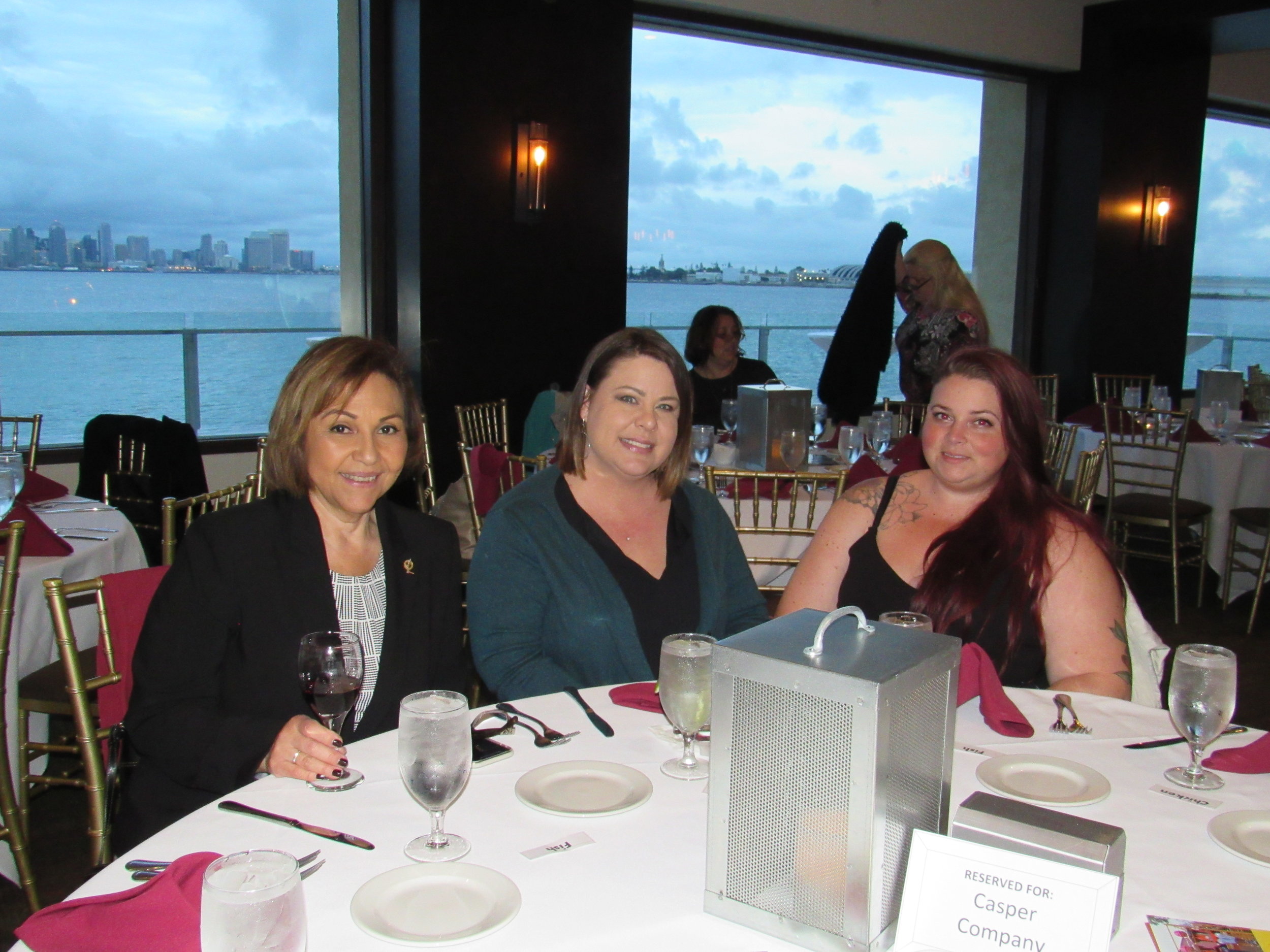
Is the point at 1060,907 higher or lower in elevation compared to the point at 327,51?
lower

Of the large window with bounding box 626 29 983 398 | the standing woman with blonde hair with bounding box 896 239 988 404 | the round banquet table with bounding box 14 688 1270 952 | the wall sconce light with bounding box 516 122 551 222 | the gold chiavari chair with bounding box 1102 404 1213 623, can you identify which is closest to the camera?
the round banquet table with bounding box 14 688 1270 952

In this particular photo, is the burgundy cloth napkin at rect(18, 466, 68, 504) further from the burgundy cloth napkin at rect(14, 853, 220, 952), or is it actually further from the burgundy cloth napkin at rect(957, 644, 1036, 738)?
the burgundy cloth napkin at rect(957, 644, 1036, 738)

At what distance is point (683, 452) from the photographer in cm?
221

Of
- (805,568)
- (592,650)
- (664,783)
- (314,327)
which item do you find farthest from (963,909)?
(314,327)

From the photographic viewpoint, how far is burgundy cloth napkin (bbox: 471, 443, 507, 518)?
372cm

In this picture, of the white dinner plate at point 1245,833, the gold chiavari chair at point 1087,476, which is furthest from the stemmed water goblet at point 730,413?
the white dinner plate at point 1245,833

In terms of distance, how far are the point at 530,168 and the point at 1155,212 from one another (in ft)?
16.9

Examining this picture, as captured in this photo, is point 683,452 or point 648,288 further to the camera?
point 648,288

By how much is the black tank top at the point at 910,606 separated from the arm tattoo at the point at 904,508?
0.4 inches

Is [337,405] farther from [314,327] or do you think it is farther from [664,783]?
[314,327]

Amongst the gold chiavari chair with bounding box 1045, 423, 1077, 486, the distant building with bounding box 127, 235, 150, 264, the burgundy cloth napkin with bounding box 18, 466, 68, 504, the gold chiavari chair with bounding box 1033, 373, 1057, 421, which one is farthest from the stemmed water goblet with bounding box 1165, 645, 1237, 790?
the gold chiavari chair with bounding box 1033, 373, 1057, 421

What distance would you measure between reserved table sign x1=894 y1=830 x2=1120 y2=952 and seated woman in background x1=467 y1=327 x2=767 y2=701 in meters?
0.98

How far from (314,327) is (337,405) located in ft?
14.4

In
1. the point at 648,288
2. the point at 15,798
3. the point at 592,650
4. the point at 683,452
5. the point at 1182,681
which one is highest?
the point at 648,288
